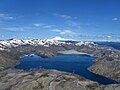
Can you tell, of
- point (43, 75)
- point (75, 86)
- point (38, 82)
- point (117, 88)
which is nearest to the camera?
point (117, 88)

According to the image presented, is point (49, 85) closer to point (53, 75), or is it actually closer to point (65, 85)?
point (65, 85)

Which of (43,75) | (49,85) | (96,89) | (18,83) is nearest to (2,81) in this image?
(18,83)

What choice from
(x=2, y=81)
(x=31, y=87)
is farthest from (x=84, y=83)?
(x=2, y=81)

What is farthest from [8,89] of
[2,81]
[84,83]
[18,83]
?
[84,83]

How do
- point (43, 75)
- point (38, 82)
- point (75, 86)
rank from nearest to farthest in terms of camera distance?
1. point (75, 86)
2. point (38, 82)
3. point (43, 75)

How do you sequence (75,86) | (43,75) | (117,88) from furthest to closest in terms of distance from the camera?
(43,75)
(75,86)
(117,88)

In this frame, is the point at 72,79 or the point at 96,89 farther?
the point at 72,79

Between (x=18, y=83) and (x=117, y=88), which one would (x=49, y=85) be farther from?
(x=117, y=88)

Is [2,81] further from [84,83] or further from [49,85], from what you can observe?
[84,83]

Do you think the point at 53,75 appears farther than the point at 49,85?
Yes
